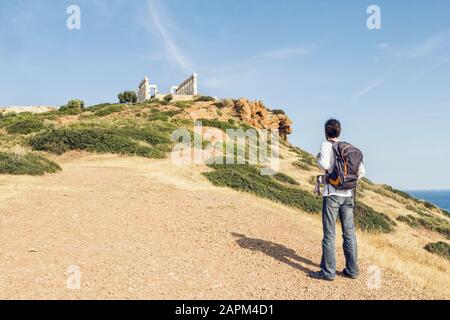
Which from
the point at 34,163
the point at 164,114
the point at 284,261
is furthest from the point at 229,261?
the point at 164,114

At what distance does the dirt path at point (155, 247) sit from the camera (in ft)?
19.8

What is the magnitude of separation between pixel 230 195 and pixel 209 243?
5.95 m

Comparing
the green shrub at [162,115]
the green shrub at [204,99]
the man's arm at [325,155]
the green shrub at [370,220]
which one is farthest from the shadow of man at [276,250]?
the green shrub at [204,99]

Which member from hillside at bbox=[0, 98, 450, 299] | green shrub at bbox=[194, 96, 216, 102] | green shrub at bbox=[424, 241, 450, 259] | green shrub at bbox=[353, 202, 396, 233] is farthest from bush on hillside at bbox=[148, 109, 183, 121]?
green shrub at bbox=[424, 241, 450, 259]

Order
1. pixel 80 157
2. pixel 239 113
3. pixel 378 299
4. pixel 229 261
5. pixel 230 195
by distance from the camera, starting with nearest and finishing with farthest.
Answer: pixel 378 299 → pixel 229 261 → pixel 230 195 → pixel 80 157 → pixel 239 113

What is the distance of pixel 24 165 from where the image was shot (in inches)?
616

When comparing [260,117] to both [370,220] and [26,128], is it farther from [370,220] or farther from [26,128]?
[370,220]

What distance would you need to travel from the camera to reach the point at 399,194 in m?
42.2

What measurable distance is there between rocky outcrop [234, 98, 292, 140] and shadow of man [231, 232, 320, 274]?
45.3m

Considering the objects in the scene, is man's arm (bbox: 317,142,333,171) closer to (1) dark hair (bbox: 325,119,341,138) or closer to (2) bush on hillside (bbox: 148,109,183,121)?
(1) dark hair (bbox: 325,119,341,138)

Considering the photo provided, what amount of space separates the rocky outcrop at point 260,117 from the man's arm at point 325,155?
47056mm

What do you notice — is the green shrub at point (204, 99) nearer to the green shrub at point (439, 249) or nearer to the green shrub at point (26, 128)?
the green shrub at point (26, 128)
